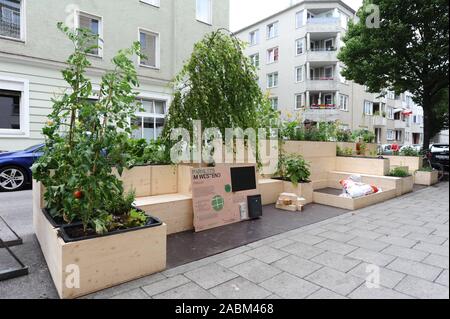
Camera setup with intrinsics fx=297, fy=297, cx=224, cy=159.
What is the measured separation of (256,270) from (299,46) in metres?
28.2

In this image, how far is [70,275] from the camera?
8.29 ft

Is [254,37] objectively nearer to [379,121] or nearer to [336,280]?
[379,121]

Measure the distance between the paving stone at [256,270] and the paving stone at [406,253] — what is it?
1.58 m

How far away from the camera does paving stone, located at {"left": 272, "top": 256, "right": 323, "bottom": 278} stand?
3045 millimetres

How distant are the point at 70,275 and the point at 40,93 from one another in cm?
1102

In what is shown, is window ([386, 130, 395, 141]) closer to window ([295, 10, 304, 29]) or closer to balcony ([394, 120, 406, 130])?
balcony ([394, 120, 406, 130])

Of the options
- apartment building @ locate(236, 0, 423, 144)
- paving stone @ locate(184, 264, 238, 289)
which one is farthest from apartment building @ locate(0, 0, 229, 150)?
apartment building @ locate(236, 0, 423, 144)

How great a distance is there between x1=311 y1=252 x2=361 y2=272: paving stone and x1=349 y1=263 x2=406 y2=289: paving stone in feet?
0.28

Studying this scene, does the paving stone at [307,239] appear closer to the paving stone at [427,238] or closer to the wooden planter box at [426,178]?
the paving stone at [427,238]

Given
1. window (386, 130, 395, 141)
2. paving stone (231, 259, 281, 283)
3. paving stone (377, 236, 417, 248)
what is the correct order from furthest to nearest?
window (386, 130, 395, 141)
paving stone (377, 236, 417, 248)
paving stone (231, 259, 281, 283)

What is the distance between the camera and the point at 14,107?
10844mm
